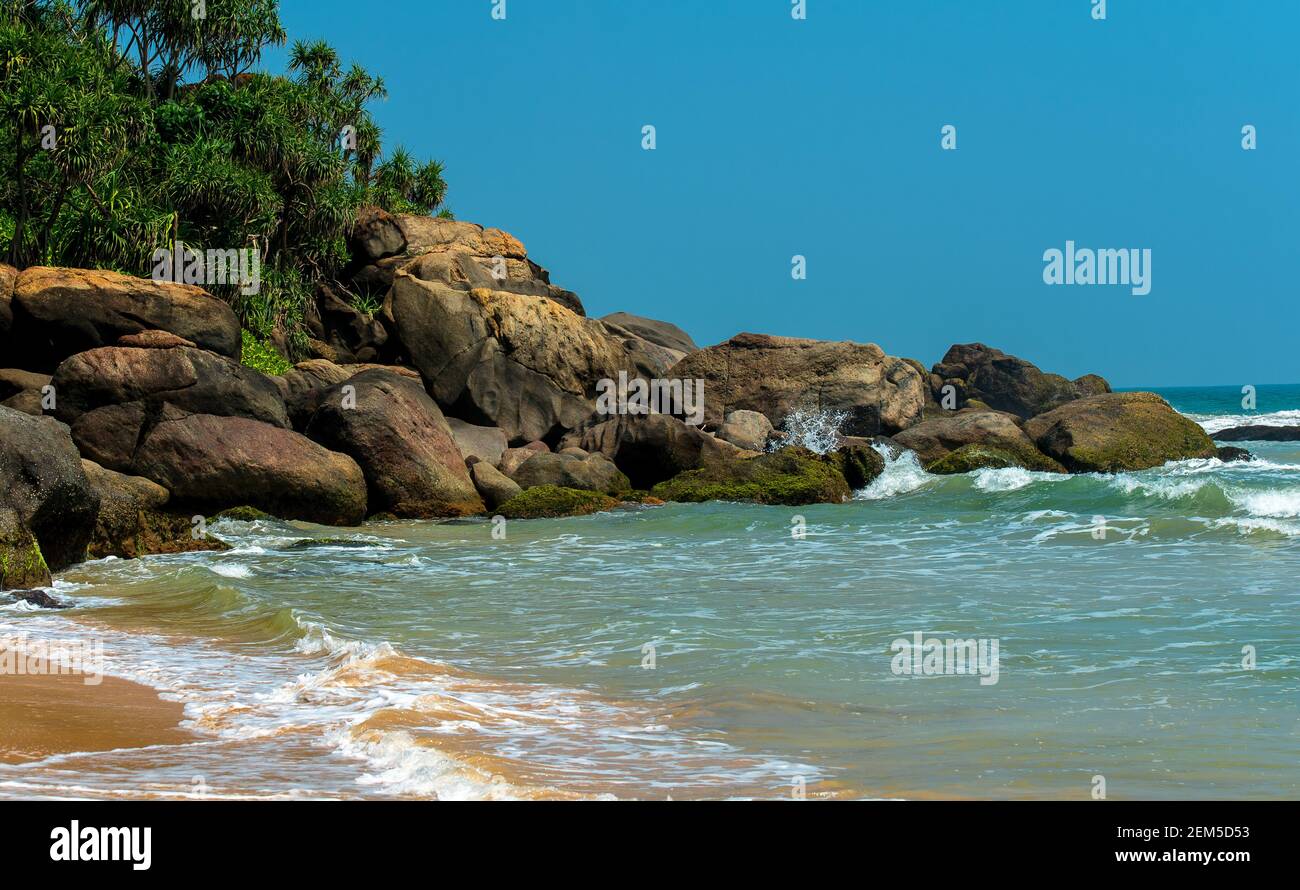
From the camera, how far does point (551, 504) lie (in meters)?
23.9

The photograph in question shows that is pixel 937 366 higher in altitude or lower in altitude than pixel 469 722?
higher

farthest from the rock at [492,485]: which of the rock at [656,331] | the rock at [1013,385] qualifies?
the rock at [1013,385]

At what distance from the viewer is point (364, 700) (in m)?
8.86

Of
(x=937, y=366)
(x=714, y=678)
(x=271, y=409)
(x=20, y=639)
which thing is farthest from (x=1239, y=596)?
(x=937, y=366)

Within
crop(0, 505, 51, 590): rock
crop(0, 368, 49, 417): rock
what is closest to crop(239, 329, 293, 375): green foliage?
crop(0, 368, 49, 417): rock

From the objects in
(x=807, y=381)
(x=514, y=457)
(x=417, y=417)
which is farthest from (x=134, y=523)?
(x=807, y=381)

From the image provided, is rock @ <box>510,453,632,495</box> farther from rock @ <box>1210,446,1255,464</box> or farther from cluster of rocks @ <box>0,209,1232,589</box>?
rock @ <box>1210,446,1255,464</box>

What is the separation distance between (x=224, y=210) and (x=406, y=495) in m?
15.2

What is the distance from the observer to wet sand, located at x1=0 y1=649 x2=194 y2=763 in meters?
7.41

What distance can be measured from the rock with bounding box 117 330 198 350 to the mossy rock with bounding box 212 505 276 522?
352 cm

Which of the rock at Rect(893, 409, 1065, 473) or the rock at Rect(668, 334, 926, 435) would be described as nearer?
the rock at Rect(893, 409, 1065, 473)

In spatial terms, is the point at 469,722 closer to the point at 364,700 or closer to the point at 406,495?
the point at 364,700

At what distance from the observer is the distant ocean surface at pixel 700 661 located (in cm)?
700

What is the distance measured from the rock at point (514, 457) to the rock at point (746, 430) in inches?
204
